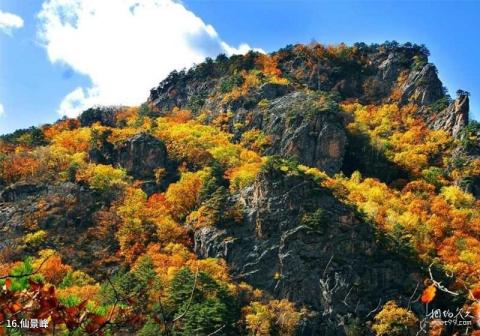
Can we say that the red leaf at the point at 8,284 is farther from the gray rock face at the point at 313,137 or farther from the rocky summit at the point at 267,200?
the gray rock face at the point at 313,137

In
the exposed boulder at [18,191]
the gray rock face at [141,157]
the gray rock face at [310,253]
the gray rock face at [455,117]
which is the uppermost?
the gray rock face at [455,117]

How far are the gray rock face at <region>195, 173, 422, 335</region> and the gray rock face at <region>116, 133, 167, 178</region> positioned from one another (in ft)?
72.4

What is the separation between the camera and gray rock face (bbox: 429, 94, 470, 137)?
104 meters

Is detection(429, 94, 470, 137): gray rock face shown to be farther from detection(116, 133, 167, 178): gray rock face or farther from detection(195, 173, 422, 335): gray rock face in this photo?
detection(116, 133, 167, 178): gray rock face

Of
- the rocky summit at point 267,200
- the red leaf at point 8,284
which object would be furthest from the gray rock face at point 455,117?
the red leaf at point 8,284

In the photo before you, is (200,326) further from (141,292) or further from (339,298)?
(339,298)

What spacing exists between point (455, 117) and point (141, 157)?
174 feet

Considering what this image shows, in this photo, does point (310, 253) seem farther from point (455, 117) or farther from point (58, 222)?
point (455, 117)

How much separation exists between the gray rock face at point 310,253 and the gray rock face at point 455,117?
43.1 meters

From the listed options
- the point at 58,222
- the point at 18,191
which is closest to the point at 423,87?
the point at 58,222

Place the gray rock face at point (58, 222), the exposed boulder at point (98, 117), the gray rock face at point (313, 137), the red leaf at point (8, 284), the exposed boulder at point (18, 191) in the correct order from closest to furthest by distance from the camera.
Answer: the red leaf at point (8, 284) → the gray rock face at point (58, 222) → the exposed boulder at point (18, 191) → the gray rock face at point (313, 137) → the exposed boulder at point (98, 117)

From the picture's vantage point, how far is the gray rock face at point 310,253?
61125 mm

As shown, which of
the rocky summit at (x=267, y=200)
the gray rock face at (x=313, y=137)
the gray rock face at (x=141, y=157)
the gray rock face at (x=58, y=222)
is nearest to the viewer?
the rocky summit at (x=267, y=200)

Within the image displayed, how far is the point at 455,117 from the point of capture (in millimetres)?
105562
